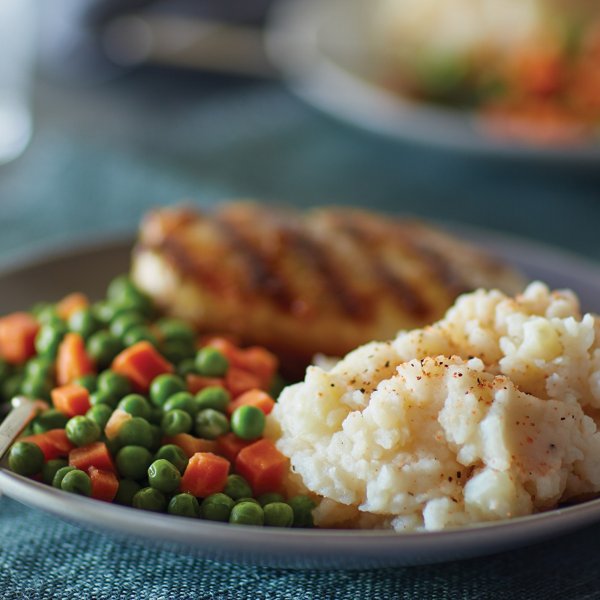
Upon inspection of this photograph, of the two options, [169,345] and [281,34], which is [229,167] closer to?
[281,34]

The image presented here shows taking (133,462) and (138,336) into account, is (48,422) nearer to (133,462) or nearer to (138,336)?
(133,462)

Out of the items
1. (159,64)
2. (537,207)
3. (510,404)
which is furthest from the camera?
(159,64)

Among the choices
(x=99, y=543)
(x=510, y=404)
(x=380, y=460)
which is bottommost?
(x=99, y=543)

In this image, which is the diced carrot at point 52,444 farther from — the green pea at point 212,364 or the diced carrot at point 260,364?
the diced carrot at point 260,364

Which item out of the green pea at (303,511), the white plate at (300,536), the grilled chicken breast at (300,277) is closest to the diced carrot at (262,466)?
the green pea at (303,511)

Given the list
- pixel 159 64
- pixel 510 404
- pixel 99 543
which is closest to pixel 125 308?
pixel 99 543

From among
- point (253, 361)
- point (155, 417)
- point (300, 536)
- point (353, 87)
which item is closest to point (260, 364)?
point (253, 361)

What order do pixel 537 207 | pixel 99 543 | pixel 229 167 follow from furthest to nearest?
pixel 229 167
pixel 537 207
pixel 99 543
